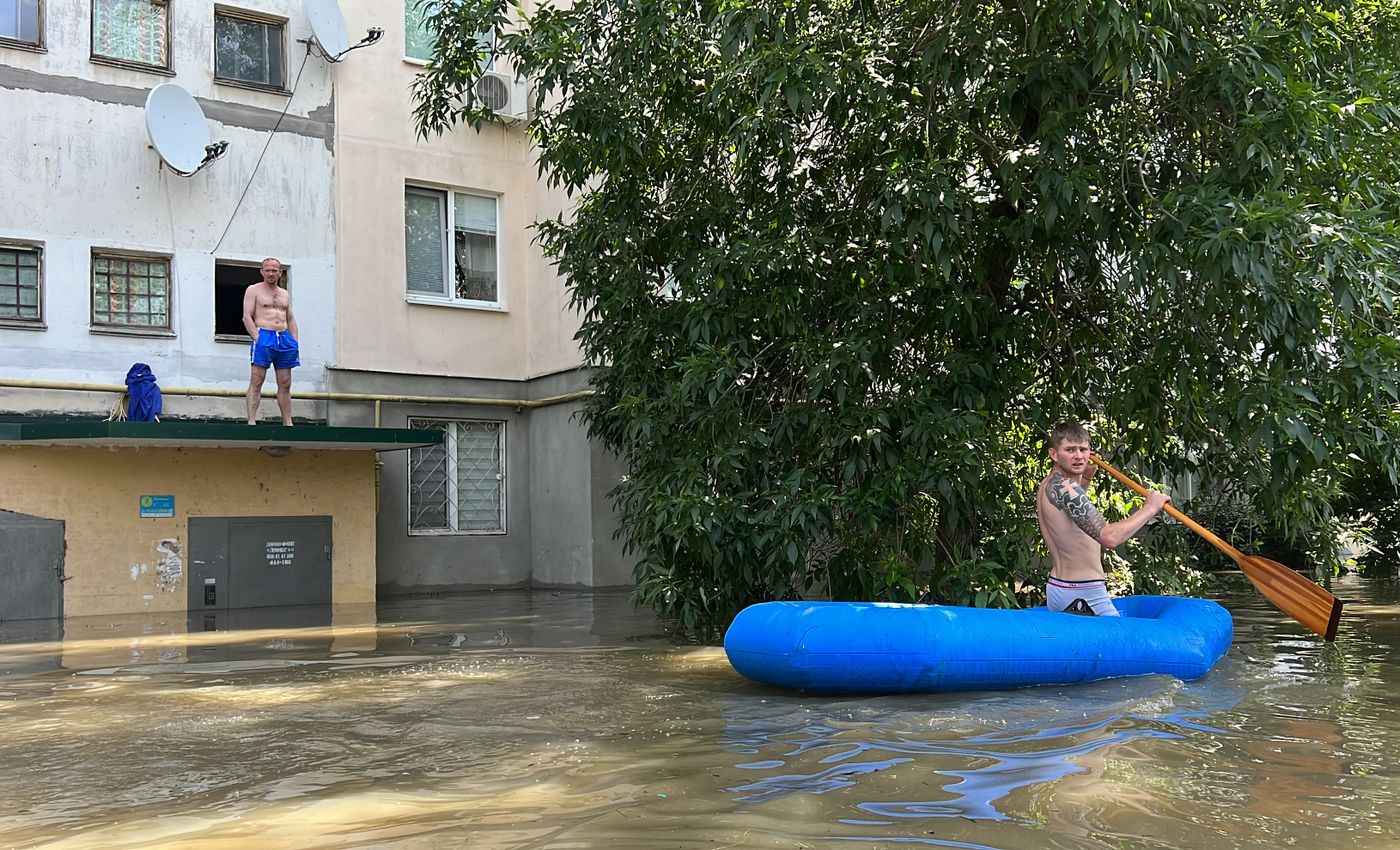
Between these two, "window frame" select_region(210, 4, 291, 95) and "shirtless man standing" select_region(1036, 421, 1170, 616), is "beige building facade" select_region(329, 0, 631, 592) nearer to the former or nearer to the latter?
"window frame" select_region(210, 4, 291, 95)

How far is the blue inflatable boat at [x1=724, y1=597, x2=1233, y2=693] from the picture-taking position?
7.04 metres

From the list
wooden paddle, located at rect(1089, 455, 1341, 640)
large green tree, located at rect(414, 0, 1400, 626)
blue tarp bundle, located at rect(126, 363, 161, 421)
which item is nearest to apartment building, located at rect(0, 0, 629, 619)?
blue tarp bundle, located at rect(126, 363, 161, 421)

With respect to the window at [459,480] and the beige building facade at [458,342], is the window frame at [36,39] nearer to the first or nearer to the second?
the beige building facade at [458,342]

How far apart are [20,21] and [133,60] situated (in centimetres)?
126

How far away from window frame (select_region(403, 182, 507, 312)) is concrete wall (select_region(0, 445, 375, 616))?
2.61 meters

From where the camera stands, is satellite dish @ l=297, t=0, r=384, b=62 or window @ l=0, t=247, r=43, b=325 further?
satellite dish @ l=297, t=0, r=384, b=62

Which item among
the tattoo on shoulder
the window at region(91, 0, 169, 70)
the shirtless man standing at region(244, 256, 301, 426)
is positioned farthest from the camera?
the window at region(91, 0, 169, 70)

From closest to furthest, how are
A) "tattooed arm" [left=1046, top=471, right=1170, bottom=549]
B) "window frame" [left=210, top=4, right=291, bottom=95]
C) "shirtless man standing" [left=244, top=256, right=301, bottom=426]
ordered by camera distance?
"tattooed arm" [left=1046, top=471, right=1170, bottom=549], "shirtless man standing" [left=244, top=256, right=301, bottom=426], "window frame" [left=210, top=4, right=291, bottom=95]

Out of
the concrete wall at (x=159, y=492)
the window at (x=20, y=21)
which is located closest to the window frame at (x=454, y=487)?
the concrete wall at (x=159, y=492)

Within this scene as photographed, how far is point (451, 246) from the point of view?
715 inches

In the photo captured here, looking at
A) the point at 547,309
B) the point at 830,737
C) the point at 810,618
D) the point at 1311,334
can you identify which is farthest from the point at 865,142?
the point at 547,309

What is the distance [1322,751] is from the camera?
5.39 m

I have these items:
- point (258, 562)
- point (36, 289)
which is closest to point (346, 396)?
point (258, 562)

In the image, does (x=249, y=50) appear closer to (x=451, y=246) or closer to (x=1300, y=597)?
(x=451, y=246)
